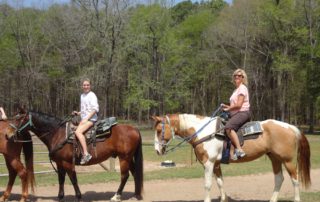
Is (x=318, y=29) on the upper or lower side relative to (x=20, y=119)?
upper

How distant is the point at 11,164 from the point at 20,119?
1.00 metres

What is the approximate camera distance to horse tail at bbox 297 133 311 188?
8570mm

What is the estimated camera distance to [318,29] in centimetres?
4359

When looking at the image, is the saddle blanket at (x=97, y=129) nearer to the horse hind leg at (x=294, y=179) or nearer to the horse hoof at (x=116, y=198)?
the horse hoof at (x=116, y=198)

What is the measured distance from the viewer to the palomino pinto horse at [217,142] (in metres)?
8.28

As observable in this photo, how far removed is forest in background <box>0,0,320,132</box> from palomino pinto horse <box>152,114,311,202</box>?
94.6ft

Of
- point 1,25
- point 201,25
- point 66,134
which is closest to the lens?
point 66,134

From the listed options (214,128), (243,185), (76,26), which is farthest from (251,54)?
(214,128)

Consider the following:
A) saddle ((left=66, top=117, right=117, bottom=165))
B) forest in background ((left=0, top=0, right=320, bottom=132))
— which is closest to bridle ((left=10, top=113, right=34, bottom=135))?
saddle ((left=66, top=117, right=117, bottom=165))

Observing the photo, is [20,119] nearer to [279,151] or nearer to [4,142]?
[4,142]

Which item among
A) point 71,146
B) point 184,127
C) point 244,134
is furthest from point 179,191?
point 71,146

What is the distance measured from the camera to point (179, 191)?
10508 millimetres

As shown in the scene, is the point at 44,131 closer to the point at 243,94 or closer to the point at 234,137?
the point at 234,137

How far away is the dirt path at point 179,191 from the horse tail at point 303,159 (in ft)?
A: 3.36
